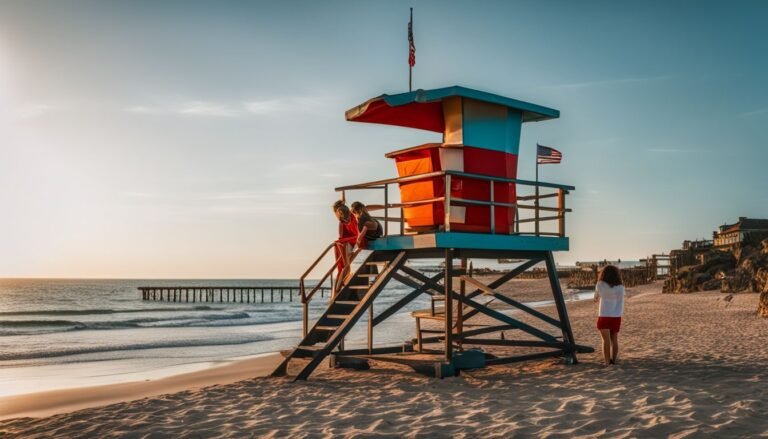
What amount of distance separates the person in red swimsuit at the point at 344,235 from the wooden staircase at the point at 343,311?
37 cm

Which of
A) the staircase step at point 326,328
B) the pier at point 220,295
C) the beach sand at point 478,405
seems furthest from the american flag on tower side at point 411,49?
the pier at point 220,295

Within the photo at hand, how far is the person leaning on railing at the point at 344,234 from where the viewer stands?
1155cm

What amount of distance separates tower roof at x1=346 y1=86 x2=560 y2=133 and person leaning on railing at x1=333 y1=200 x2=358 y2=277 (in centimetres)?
160

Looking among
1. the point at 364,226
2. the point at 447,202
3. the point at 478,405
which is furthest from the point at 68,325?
the point at 478,405

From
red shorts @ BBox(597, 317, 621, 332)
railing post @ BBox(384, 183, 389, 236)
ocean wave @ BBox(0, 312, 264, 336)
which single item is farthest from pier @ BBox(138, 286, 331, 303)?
red shorts @ BBox(597, 317, 621, 332)

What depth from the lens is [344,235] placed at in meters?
11.8

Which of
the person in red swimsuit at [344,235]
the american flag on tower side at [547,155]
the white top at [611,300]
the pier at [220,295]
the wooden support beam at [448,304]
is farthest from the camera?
the pier at [220,295]

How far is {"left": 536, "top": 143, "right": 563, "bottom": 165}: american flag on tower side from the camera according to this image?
13.2m

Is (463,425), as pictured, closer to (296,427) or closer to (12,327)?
(296,427)

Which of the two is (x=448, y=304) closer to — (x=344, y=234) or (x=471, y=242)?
(x=471, y=242)

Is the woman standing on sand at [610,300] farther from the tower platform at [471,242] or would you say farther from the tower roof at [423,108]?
the tower roof at [423,108]

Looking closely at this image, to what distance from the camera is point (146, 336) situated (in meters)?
28.9

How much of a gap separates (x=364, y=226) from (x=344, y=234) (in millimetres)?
684

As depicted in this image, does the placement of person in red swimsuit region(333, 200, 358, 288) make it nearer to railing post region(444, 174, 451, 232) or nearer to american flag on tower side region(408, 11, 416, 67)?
railing post region(444, 174, 451, 232)
